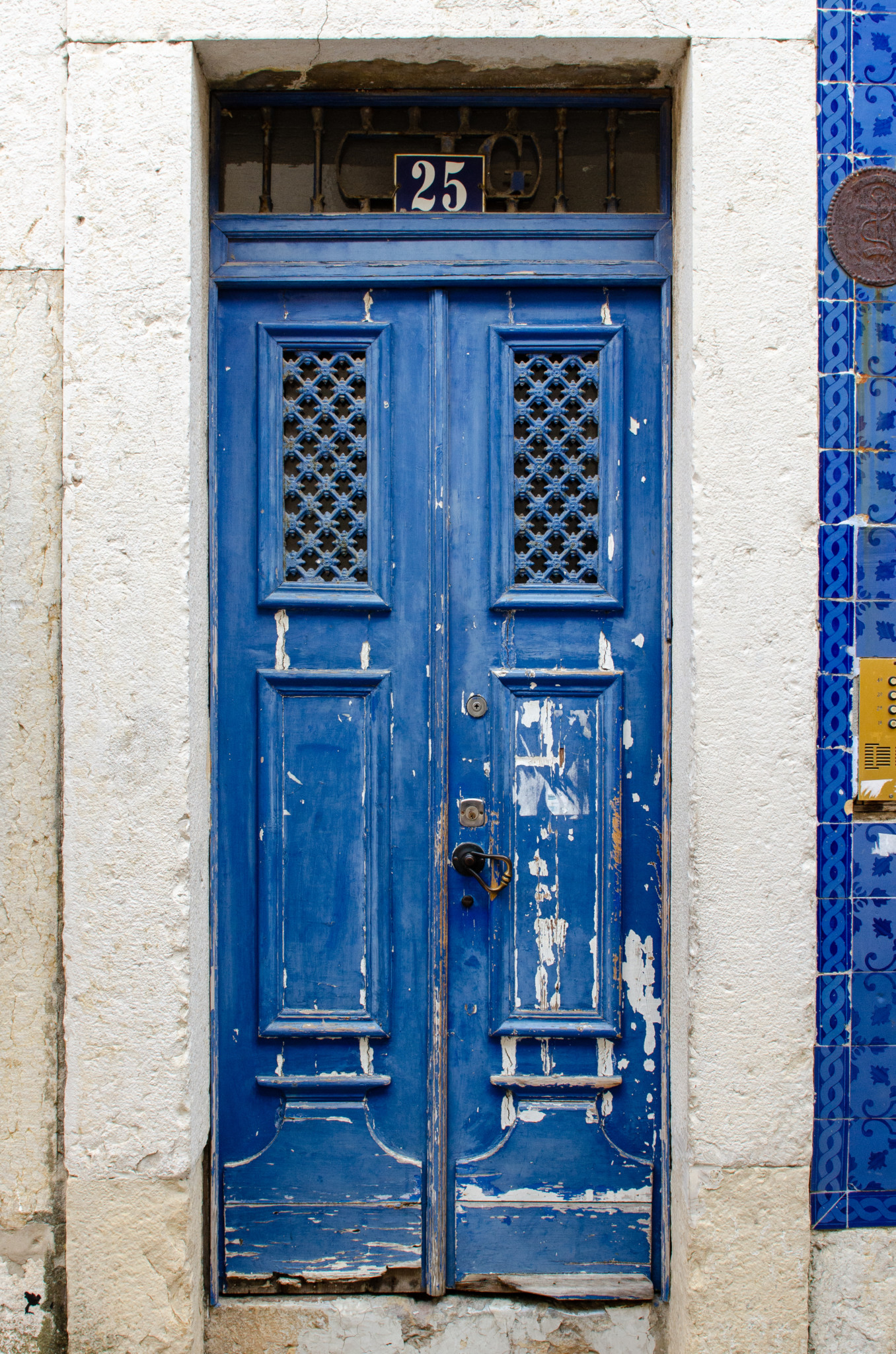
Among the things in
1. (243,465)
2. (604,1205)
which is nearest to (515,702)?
(243,465)

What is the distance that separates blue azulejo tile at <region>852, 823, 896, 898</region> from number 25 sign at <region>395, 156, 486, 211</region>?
197 centimetres

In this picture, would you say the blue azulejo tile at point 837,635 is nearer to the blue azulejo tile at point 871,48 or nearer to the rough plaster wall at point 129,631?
the blue azulejo tile at point 871,48

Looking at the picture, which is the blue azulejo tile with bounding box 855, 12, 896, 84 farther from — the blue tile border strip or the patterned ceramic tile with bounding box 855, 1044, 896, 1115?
the patterned ceramic tile with bounding box 855, 1044, 896, 1115

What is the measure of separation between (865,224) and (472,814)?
6.01ft

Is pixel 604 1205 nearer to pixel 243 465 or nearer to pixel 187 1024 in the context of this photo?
pixel 187 1024

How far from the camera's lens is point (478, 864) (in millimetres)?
2262

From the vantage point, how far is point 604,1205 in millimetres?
2279

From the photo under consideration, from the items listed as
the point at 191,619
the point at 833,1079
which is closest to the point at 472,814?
the point at 191,619

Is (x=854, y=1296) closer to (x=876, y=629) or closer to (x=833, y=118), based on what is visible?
(x=876, y=629)

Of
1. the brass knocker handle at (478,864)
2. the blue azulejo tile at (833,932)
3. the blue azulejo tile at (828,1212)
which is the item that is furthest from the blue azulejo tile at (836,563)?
the blue azulejo tile at (828,1212)

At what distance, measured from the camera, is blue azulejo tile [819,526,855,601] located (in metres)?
2.15

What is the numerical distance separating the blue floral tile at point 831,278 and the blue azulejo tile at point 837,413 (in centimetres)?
21

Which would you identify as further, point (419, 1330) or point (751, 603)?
point (419, 1330)

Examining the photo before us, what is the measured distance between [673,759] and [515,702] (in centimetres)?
45
